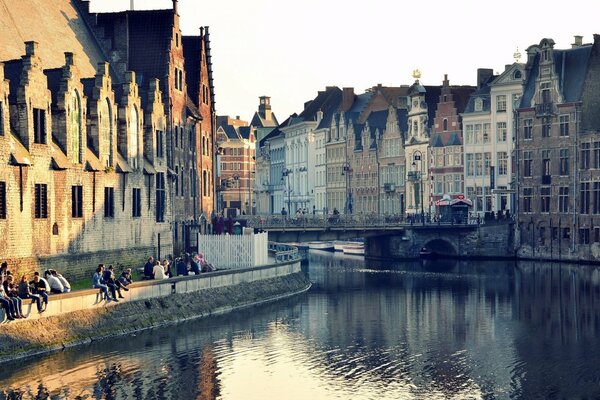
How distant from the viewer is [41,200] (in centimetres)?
5531

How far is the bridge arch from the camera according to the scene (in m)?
109

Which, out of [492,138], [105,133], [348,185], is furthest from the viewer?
[348,185]

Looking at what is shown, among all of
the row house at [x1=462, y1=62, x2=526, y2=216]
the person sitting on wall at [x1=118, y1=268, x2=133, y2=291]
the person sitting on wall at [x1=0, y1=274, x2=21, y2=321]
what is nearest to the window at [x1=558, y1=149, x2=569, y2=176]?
the row house at [x1=462, y1=62, x2=526, y2=216]

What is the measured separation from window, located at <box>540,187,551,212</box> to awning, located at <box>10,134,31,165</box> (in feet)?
199

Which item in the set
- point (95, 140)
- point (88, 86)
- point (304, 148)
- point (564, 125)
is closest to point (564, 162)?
point (564, 125)

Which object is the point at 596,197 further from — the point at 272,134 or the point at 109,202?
the point at 272,134

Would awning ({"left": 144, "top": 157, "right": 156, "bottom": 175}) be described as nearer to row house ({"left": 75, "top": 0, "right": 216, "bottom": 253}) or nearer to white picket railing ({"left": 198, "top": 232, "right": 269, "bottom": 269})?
white picket railing ({"left": 198, "top": 232, "right": 269, "bottom": 269})

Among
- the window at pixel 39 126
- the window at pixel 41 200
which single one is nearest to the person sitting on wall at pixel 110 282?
the window at pixel 41 200

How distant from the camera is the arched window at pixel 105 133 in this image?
62469 mm

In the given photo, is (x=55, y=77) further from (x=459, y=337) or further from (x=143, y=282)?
(x=459, y=337)

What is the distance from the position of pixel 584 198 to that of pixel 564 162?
446cm

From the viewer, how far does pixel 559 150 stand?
10456 centimetres

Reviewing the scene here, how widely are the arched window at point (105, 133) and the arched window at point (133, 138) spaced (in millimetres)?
2872

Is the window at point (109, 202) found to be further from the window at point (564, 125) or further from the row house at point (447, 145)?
the row house at point (447, 145)
